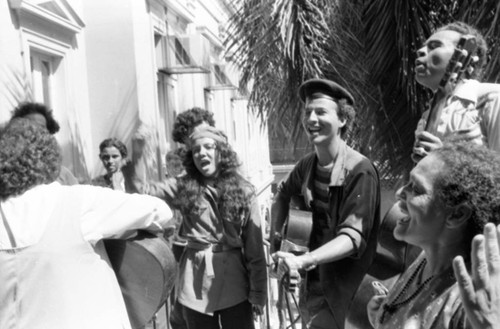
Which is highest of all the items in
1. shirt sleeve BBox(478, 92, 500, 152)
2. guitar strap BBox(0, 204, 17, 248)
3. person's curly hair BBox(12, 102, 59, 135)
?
person's curly hair BBox(12, 102, 59, 135)

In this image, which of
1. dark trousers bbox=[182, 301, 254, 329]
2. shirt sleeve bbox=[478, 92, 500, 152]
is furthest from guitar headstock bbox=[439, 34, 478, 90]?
dark trousers bbox=[182, 301, 254, 329]

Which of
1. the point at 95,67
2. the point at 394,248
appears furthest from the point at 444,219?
the point at 95,67

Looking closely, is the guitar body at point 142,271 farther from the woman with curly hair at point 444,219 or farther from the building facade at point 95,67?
the building facade at point 95,67

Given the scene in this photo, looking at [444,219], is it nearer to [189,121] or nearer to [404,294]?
[404,294]

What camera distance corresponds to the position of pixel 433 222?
202 centimetres

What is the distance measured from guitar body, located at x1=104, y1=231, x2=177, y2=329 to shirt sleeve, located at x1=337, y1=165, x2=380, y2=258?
797 millimetres

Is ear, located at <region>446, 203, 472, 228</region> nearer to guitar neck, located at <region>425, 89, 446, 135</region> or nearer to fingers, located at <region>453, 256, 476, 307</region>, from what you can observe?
fingers, located at <region>453, 256, 476, 307</region>

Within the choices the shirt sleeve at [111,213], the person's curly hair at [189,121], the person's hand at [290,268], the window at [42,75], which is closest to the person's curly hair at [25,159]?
the shirt sleeve at [111,213]

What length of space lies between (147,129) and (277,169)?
2672 centimetres

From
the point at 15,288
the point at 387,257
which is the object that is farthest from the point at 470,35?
the point at 15,288

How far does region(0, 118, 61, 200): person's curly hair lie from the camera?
9.63ft

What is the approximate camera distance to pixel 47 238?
9.57 feet

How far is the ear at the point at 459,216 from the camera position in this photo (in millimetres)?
1938

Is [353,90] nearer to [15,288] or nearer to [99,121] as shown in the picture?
[99,121]
